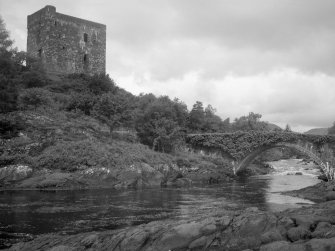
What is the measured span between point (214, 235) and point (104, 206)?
36.6 ft

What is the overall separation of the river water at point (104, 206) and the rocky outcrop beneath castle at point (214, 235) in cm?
333

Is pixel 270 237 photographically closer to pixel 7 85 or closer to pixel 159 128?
pixel 7 85

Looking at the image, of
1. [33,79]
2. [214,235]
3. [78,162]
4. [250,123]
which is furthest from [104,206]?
[250,123]

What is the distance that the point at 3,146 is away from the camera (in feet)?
115

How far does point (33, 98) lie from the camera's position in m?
44.8

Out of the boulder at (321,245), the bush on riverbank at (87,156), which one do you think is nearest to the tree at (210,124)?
the bush on riverbank at (87,156)

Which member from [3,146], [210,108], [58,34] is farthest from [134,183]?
[210,108]

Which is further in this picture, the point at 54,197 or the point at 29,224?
the point at 54,197

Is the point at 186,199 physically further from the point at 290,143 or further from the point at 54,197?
the point at 290,143

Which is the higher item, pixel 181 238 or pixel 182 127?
pixel 182 127

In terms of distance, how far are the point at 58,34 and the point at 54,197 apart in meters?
37.1

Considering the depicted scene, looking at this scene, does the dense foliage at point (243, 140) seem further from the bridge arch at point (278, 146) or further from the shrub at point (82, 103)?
the shrub at point (82, 103)

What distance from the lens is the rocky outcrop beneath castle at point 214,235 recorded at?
11297 mm

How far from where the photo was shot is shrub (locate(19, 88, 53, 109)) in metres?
44.3
